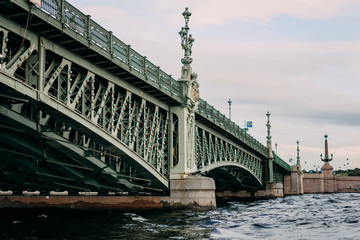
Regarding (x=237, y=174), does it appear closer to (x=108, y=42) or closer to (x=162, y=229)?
(x=108, y=42)

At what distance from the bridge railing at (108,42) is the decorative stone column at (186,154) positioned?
1.31 m

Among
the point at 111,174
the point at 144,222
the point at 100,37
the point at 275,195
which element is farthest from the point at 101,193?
the point at 275,195

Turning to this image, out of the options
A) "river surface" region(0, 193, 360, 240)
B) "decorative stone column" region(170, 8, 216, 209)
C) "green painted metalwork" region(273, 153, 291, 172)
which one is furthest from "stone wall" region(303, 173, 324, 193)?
"river surface" region(0, 193, 360, 240)

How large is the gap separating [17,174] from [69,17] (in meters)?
10.0

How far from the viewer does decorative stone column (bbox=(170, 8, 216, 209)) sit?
94.1ft

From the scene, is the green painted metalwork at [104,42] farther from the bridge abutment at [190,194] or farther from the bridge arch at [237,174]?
the bridge arch at [237,174]

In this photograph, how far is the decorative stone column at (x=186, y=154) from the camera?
2869cm

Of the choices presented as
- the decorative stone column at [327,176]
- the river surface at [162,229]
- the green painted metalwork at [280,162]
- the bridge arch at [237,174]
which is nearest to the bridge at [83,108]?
the river surface at [162,229]

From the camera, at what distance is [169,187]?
28781mm

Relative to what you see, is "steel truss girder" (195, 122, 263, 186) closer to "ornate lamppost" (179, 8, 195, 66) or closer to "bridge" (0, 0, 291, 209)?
"bridge" (0, 0, 291, 209)

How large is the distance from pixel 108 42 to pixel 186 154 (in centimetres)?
1070

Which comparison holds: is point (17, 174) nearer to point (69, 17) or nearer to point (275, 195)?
point (69, 17)

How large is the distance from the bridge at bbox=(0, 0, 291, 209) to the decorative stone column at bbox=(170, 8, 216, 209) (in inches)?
2.7

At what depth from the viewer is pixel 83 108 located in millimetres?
20172
